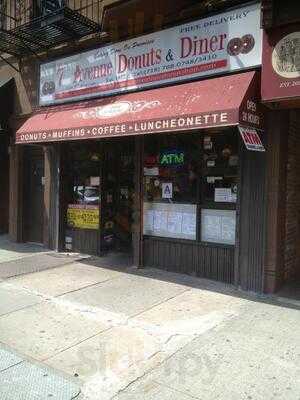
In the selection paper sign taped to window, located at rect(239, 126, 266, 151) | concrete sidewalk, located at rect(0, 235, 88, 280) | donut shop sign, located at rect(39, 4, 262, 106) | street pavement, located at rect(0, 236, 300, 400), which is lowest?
street pavement, located at rect(0, 236, 300, 400)

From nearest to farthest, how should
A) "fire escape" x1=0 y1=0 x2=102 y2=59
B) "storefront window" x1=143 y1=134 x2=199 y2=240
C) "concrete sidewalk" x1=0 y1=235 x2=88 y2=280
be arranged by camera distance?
"storefront window" x1=143 y1=134 x2=199 y2=240, "concrete sidewalk" x1=0 y1=235 x2=88 y2=280, "fire escape" x1=0 y1=0 x2=102 y2=59

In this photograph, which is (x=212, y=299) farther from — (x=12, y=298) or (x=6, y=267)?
(x=6, y=267)

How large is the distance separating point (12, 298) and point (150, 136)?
347cm

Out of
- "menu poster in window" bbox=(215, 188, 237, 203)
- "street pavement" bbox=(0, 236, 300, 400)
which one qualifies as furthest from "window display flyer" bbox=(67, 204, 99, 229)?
Answer: "menu poster in window" bbox=(215, 188, 237, 203)

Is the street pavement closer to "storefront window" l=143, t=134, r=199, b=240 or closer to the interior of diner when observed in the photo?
"storefront window" l=143, t=134, r=199, b=240

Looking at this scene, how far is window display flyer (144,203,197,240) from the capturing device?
7570mm

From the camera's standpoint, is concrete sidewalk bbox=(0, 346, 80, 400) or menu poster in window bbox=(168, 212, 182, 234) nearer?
concrete sidewalk bbox=(0, 346, 80, 400)

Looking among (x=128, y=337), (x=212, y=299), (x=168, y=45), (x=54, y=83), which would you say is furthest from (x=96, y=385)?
(x=54, y=83)

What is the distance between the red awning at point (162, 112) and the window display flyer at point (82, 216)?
1.68 m

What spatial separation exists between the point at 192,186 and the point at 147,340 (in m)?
3.11

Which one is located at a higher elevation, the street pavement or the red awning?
the red awning

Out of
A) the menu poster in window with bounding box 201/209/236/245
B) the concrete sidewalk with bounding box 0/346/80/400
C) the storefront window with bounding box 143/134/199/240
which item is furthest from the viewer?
the storefront window with bounding box 143/134/199/240

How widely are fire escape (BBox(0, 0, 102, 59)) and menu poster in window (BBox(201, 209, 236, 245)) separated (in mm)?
4174

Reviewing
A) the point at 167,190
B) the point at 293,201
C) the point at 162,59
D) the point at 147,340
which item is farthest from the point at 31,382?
the point at 162,59
